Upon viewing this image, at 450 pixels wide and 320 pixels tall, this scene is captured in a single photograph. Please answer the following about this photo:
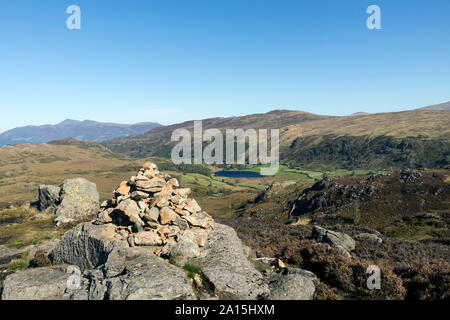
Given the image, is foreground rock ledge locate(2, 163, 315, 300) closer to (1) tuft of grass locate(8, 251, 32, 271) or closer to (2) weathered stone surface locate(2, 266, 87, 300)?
(2) weathered stone surface locate(2, 266, 87, 300)

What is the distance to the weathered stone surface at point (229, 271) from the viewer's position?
11922 mm

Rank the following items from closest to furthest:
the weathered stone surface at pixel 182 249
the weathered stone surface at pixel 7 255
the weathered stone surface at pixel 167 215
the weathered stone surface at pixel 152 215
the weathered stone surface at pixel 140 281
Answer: the weathered stone surface at pixel 140 281 < the weathered stone surface at pixel 182 249 < the weathered stone surface at pixel 152 215 < the weathered stone surface at pixel 167 215 < the weathered stone surface at pixel 7 255

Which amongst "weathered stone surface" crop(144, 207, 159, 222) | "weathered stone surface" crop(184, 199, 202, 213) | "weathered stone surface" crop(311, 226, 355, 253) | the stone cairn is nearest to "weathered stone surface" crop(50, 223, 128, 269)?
the stone cairn

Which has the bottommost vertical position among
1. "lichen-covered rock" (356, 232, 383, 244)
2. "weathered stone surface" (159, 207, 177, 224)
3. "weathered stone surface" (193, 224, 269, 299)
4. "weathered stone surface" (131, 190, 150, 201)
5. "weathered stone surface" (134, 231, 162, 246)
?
"lichen-covered rock" (356, 232, 383, 244)

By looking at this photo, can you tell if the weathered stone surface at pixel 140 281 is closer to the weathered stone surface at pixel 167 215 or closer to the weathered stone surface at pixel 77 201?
the weathered stone surface at pixel 167 215

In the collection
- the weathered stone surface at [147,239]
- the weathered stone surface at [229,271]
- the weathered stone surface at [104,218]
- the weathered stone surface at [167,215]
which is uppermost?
the weathered stone surface at [167,215]

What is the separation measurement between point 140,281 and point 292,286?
7.27 metres

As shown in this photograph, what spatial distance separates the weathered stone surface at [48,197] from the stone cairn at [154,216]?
2670 cm

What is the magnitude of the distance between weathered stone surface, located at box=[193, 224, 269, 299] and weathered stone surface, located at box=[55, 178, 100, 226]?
26675 millimetres

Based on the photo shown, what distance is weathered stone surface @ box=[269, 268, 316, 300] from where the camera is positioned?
39.2ft

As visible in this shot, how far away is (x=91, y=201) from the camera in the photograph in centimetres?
3916

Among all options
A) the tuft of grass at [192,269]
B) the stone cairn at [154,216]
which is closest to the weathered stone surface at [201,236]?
the stone cairn at [154,216]
